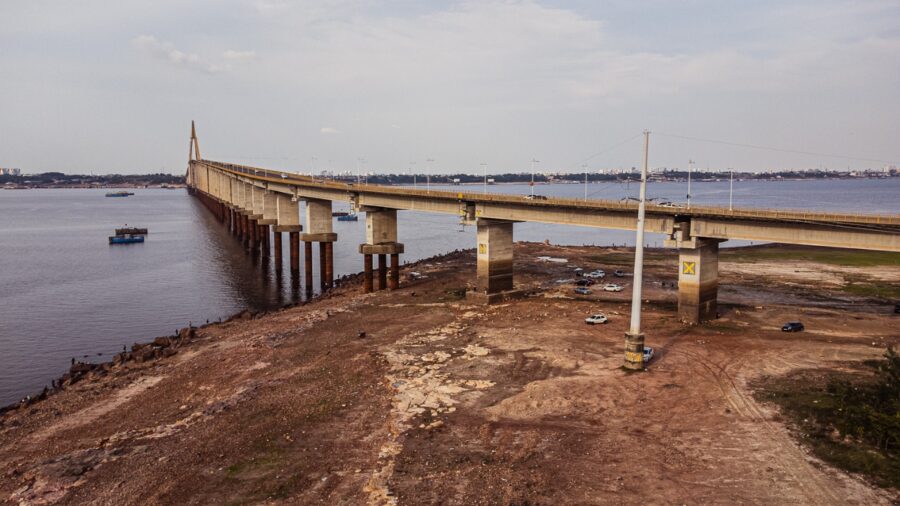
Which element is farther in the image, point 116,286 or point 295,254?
point 295,254

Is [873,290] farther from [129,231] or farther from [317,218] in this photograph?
[129,231]

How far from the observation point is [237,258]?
10925 cm

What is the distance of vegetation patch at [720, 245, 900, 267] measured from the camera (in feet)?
295

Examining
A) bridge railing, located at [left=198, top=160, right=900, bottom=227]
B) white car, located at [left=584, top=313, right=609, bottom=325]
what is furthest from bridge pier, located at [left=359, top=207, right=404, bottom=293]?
white car, located at [left=584, top=313, right=609, bottom=325]

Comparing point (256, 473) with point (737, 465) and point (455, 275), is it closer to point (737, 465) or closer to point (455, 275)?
point (737, 465)

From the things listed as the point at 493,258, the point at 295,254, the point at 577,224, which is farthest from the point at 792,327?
the point at 295,254

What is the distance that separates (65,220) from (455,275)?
170164mm

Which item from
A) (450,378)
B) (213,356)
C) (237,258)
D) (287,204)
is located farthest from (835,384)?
(237,258)

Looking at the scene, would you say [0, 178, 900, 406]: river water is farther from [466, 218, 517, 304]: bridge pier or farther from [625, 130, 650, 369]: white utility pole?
[625, 130, 650, 369]: white utility pole

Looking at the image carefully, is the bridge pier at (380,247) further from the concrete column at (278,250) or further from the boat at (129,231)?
the boat at (129,231)

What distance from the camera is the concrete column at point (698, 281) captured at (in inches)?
1882

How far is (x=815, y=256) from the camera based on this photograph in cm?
9850

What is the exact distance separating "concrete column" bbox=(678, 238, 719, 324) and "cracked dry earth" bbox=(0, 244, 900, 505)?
1.96 metres

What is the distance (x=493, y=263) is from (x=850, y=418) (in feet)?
119
